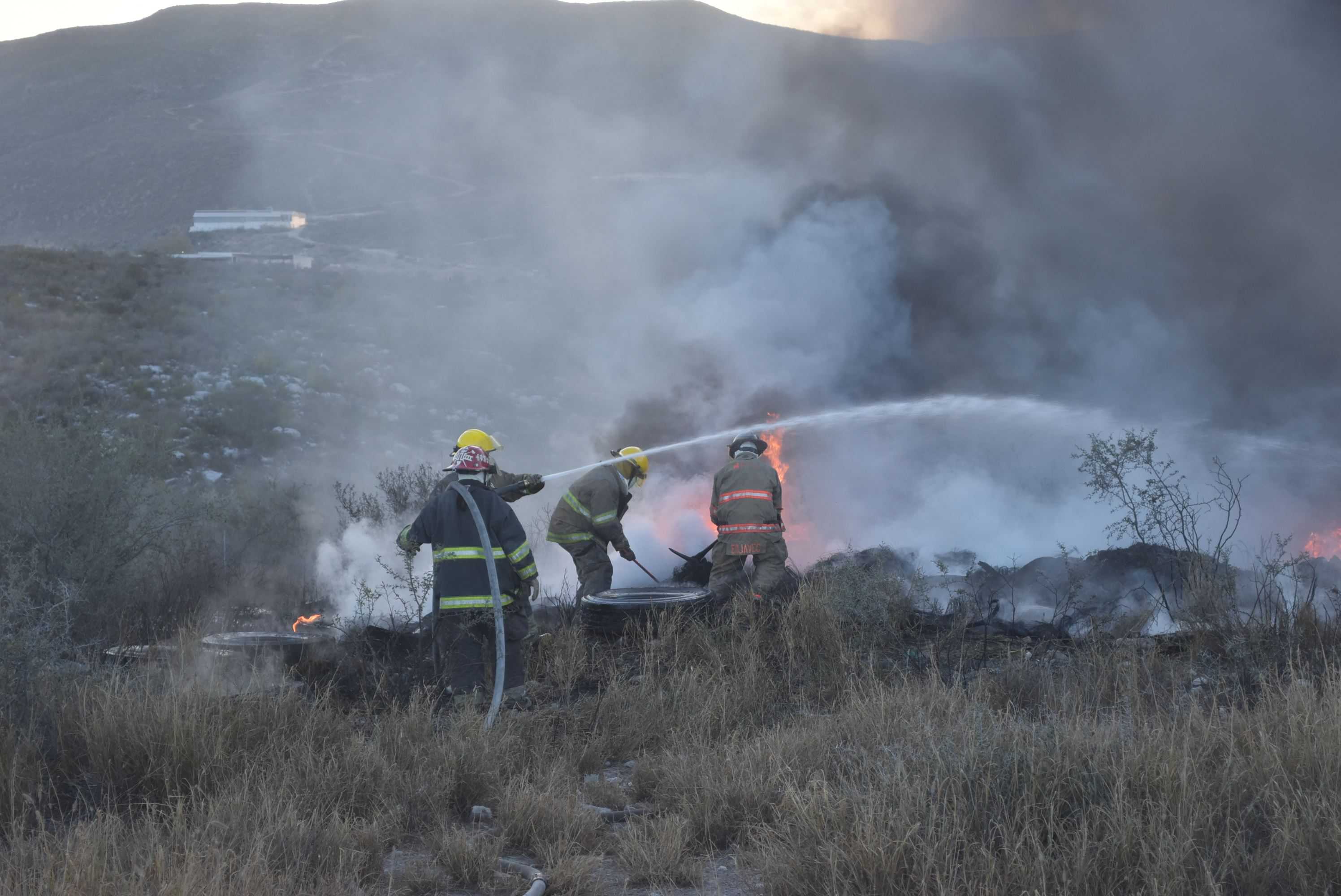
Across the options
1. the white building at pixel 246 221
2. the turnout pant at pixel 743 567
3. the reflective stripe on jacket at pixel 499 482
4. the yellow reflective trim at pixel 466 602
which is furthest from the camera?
the white building at pixel 246 221

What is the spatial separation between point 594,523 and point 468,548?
8.15 feet

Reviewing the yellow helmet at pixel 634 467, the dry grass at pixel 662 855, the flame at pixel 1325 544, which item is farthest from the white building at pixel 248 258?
the dry grass at pixel 662 855

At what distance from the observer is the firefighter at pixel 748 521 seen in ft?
28.1

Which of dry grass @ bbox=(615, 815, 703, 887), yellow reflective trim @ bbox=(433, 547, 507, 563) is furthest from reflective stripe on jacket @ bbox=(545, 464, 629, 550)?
dry grass @ bbox=(615, 815, 703, 887)

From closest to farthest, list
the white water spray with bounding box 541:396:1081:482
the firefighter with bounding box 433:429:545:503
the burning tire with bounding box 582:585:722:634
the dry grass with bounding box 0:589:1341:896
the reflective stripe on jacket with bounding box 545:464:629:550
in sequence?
the dry grass with bounding box 0:589:1341:896 < the firefighter with bounding box 433:429:545:503 < the burning tire with bounding box 582:585:722:634 < the reflective stripe on jacket with bounding box 545:464:629:550 < the white water spray with bounding box 541:396:1081:482

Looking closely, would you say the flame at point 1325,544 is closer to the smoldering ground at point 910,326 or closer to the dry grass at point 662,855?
the smoldering ground at point 910,326

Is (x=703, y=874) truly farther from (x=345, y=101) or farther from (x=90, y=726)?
(x=345, y=101)

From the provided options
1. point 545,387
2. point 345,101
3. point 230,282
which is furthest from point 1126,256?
point 345,101

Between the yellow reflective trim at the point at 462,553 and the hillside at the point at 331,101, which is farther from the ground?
the hillside at the point at 331,101

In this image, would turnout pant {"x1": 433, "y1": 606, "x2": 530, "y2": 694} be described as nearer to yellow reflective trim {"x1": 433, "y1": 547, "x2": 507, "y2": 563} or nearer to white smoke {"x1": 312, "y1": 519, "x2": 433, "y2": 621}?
yellow reflective trim {"x1": 433, "y1": 547, "x2": 507, "y2": 563}

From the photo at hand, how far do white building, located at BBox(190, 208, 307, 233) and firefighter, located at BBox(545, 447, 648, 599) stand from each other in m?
38.1

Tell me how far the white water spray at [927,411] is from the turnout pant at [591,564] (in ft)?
14.1

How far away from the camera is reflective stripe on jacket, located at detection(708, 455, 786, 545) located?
28.2 ft

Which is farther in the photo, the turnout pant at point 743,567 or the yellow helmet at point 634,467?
the yellow helmet at point 634,467
